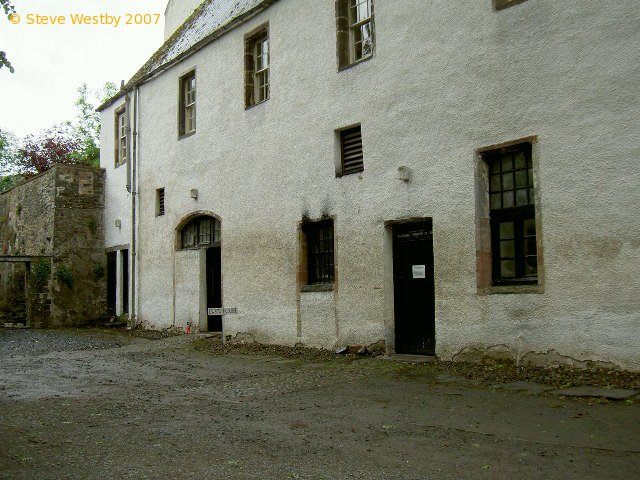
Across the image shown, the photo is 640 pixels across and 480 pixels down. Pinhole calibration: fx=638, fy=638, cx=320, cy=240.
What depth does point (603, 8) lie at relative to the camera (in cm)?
812

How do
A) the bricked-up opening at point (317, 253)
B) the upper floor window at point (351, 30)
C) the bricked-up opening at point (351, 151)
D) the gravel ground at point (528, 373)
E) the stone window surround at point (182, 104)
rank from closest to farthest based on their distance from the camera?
the gravel ground at point (528, 373) < the bricked-up opening at point (351, 151) < the upper floor window at point (351, 30) < the bricked-up opening at point (317, 253) < the stone window surround at point (182, 104)

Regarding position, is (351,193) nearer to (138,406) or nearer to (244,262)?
(244,262)

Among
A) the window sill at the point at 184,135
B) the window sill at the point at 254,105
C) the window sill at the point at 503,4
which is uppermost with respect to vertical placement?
the window sill at the point at 503,4

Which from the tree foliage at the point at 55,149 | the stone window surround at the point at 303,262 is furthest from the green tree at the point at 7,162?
the stone window surround at the point at 303,262

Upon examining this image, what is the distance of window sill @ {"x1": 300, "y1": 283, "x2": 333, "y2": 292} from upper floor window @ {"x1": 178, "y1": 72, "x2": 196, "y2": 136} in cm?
656

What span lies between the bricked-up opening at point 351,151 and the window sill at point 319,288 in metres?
2.07

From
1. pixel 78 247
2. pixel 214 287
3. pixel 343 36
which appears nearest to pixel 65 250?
pixel 78 247

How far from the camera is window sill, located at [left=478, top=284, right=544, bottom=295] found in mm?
8586

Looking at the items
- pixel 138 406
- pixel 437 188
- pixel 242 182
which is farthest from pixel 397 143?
pixel 138 406

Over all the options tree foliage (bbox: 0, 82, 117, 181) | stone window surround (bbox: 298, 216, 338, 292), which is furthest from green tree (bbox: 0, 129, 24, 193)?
stone window surround (bbox: 298, 216, 338, 292)

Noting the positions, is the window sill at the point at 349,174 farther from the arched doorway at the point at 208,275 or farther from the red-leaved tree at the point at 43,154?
the red-leaved tree at the point at 43,154

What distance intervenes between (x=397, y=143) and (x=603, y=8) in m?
3.64

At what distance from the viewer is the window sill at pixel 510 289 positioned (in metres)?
8.59

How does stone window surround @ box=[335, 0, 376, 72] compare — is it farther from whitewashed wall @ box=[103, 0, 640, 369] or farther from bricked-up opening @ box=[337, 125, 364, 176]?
bricked-up opening @ box=[337, 125, 364, 176]
